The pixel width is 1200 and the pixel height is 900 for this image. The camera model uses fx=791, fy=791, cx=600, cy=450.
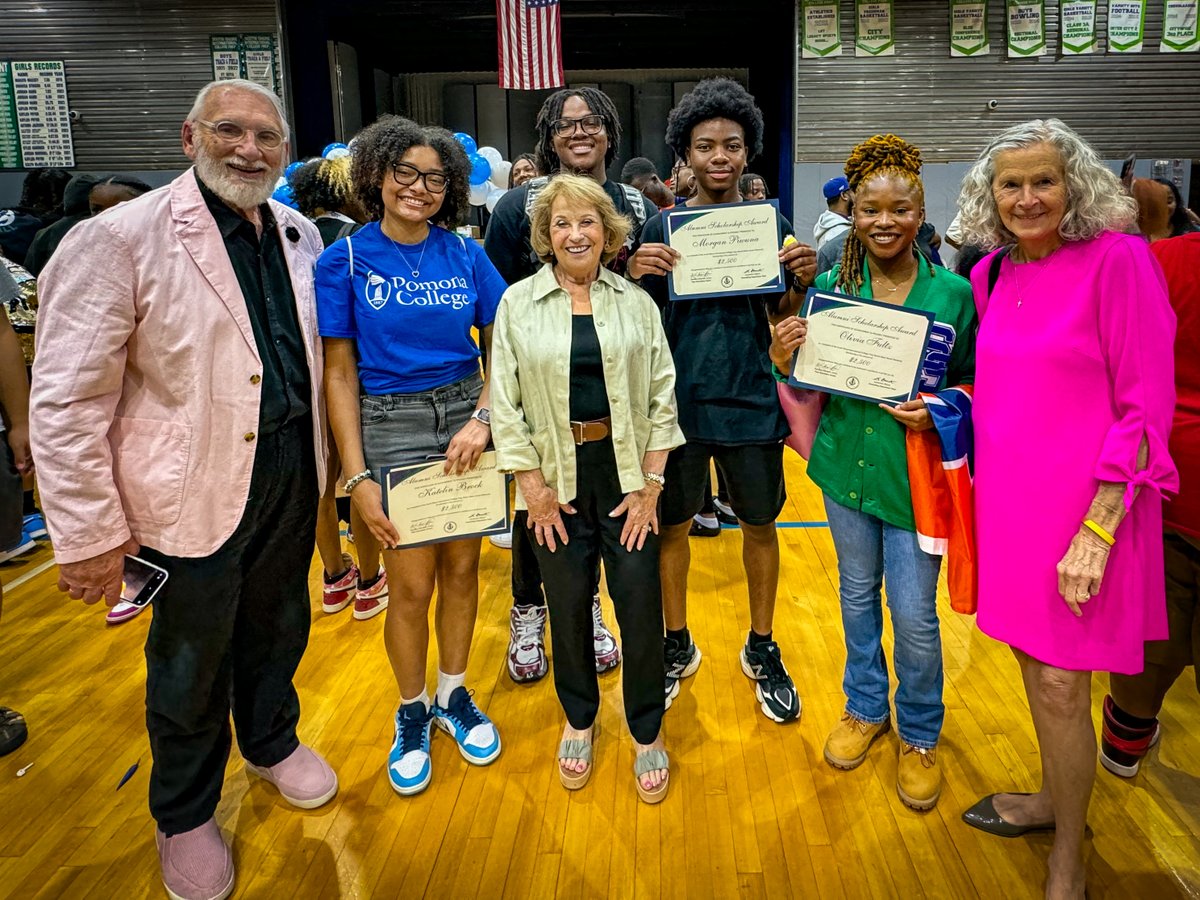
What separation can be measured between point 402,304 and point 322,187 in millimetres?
1374

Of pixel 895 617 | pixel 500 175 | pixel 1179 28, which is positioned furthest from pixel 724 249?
pixel 1179 28

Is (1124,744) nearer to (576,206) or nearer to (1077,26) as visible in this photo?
(576,206)

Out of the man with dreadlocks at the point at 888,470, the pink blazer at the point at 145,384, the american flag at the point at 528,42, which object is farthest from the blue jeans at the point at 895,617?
the american flag at the point at 528,42

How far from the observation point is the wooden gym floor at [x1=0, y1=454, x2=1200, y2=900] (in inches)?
73.9

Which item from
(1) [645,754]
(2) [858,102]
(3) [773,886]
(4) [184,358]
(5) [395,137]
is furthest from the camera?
(2) [858,102]

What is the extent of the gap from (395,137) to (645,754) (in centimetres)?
175

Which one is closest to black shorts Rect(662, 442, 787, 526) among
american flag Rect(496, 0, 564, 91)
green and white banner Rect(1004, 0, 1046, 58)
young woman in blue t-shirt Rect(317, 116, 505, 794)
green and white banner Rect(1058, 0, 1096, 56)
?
young woman in blue t-shirt Rect(317, 116, 505, 794)

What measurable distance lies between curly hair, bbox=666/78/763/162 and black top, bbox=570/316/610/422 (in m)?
0.77

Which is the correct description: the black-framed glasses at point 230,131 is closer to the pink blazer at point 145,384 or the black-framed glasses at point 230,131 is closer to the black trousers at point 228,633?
the pink blazer at point 145,384

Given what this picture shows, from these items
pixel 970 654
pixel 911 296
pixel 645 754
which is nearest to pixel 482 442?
pixel 645 754

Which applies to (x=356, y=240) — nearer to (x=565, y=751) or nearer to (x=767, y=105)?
(x=565, y=751)

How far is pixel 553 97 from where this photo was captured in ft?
8.00

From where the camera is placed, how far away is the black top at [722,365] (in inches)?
88.1

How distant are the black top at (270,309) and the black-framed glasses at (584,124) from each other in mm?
896
